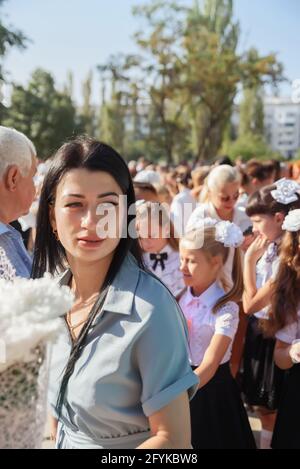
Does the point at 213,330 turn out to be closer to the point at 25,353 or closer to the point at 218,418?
the point at 218,418

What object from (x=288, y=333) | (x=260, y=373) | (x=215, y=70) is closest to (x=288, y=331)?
(x=288, y=333)

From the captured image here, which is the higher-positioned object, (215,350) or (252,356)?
(215,350)

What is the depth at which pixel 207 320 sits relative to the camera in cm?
270

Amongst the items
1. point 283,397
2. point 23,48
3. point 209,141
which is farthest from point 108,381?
point 209,141

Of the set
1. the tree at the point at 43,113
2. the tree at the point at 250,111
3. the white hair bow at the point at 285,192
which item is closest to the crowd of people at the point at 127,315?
the white hair bow at the point at 285,192

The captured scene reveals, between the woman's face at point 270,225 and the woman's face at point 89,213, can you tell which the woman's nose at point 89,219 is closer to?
the woman's face at point 89,213

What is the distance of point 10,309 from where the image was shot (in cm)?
93

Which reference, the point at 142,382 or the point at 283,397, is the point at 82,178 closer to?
the point at 142,382

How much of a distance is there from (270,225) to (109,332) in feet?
7.74

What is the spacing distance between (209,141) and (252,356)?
29735mm

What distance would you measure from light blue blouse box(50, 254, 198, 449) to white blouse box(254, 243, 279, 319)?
2.24 meters

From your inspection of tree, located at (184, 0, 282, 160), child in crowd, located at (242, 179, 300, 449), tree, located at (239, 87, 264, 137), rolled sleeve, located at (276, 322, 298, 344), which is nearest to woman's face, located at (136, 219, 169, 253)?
child in crowd, located at (242, 179, 300, 449)

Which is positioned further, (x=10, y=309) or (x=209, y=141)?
(x=209, y=141)

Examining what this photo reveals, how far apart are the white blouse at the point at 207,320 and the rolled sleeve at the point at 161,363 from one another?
138 centimetres
